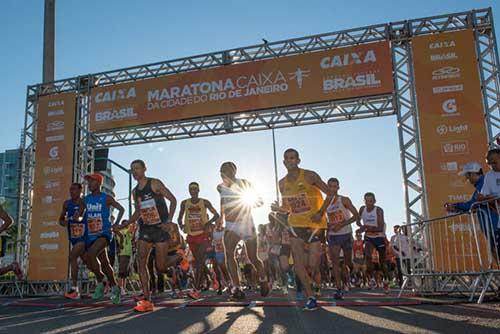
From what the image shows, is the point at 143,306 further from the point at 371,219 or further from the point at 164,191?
the point at 371,219

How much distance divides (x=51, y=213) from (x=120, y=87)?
3953 millimetres

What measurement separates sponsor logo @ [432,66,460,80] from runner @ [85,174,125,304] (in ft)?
24.4

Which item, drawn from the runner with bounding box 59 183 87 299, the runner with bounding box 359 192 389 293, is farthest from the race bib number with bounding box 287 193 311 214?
the runner with bounding box 359 192 389 293

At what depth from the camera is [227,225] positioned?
7941mm

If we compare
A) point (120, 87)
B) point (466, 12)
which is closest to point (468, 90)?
point (466, 12)

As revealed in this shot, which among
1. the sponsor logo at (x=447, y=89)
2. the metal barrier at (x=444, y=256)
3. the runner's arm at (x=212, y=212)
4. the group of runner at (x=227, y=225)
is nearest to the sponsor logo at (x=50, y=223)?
the group of runner at (x=227, y=225)

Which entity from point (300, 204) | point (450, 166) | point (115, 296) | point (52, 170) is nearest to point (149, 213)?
point (300, 204)

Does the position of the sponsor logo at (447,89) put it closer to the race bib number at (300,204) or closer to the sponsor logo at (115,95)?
the race bib number at (300,204)

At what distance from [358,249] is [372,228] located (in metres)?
5.58

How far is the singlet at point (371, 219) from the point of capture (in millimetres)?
10203

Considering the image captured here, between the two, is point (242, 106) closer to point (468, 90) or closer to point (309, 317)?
point (468, 90)

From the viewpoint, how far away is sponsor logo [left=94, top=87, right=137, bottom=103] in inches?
548

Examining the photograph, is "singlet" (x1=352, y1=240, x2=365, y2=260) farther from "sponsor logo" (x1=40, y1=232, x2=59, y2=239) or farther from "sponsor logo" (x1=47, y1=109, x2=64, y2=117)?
"sponsor logo" (x1=47, y1=109, x2=64, y2=117)

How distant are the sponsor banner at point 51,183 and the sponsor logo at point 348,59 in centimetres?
718
